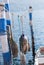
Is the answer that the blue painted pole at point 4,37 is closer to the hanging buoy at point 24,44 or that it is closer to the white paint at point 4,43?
the white paint at point 4,43

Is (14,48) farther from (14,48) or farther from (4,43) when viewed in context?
(4,43)

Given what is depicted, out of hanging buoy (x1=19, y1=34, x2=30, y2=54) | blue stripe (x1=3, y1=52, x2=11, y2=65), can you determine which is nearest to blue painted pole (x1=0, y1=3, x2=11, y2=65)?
blue stripe (x1=3, y1=52, x2=11, y2=65)

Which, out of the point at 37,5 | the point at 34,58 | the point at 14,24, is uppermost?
the point at 37,5

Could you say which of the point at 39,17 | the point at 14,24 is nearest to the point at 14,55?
the point at 14,24

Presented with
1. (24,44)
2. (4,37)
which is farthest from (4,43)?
(24,44)

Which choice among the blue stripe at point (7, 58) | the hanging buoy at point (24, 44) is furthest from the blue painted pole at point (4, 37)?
the hanging buoy at point (24, 44)

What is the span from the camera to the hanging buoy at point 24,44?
1.89 metres

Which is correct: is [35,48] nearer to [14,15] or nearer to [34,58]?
[34,58]

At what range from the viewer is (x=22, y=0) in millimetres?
1850

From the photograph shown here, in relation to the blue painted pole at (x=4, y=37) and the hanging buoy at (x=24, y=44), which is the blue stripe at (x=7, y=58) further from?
the hanging buoy at (x=24, y=44)

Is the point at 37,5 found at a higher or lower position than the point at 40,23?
higher

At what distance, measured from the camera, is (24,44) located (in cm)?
189

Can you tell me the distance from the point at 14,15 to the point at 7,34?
0.59 feet

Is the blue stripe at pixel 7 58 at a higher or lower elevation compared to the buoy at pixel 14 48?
lower
